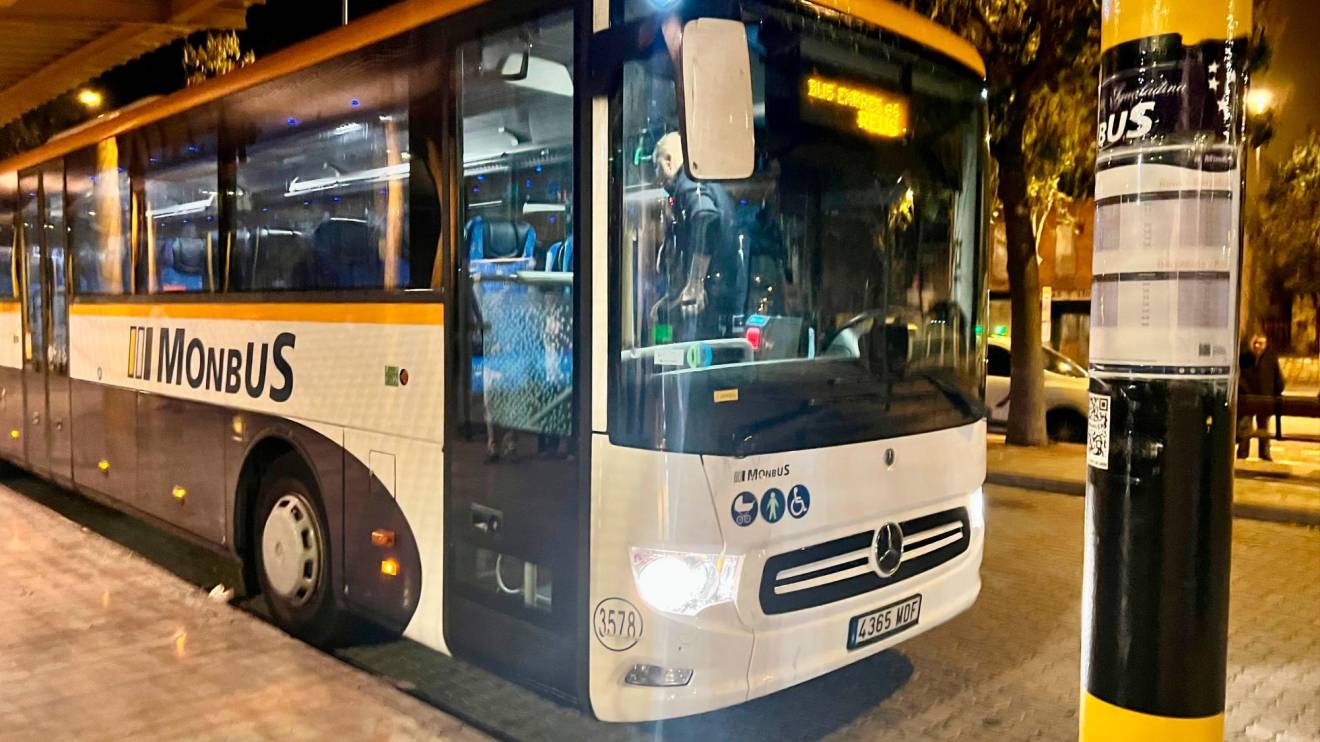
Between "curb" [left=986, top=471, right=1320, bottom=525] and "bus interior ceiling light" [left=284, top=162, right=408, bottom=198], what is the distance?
6.39m

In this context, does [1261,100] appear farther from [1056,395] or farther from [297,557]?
[297,557]

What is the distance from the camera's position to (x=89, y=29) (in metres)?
9.39

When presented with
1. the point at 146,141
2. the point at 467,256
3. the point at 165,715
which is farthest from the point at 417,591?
the point at 146,141

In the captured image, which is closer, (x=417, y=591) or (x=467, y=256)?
(x=467, y=256)

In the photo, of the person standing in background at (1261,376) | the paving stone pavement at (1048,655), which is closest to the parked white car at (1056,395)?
the person standing in background at (1261,376)

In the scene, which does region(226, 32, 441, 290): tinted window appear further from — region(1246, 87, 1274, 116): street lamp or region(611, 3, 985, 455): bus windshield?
region(1246, 87, 1274, 116): street lamp

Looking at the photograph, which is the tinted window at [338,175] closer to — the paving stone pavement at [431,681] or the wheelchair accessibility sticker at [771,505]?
the wheelchair accessibility sticker at [771,505]

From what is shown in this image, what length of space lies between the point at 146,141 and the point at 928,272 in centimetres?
560

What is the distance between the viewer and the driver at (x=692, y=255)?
12.5 ft

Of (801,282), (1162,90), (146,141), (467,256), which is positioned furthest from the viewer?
(146,141)

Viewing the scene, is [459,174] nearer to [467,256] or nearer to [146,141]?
[467,256]

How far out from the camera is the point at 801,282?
4234 mm

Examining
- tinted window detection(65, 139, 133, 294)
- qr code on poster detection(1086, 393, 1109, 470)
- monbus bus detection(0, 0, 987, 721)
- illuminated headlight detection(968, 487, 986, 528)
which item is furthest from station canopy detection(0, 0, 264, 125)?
qr code on poster detection(1086, 393, 1109, 470)

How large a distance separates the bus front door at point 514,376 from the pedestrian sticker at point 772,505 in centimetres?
73
